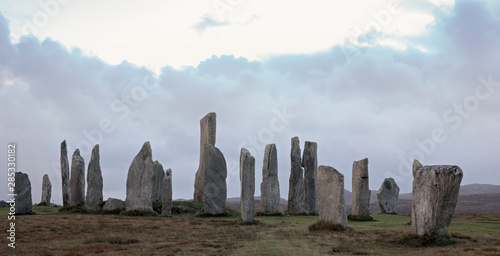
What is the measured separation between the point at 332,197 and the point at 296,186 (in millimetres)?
12913

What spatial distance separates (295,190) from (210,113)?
7.62 m

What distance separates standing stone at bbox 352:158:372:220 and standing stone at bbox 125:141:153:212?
34.9 feet

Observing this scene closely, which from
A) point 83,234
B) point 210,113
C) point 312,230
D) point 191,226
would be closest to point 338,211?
point 312,230

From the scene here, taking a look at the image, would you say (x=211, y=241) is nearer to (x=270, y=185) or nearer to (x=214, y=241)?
(x=214, y=241)

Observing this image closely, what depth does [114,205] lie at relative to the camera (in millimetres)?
26828

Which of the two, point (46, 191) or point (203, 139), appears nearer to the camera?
point (203, 139)

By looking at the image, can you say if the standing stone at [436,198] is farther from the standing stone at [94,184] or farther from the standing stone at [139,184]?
the standing stone at [94,184]

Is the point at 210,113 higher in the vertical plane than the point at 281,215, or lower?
higher

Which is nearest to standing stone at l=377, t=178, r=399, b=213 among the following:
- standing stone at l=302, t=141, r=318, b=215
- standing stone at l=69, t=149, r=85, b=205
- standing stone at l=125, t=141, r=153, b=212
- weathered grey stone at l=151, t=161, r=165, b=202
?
standing stone at l=302, t=141, r=318, b=215

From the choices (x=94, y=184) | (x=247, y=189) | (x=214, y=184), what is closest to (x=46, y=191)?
(x=94, y=184)

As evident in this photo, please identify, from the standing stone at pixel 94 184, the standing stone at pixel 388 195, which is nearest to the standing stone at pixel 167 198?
the standing stone at pixel 94 184

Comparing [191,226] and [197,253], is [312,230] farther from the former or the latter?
[197,253]

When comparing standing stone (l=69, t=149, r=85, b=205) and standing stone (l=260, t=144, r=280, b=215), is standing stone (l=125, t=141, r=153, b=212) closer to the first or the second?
standing stone (l=69, t=149, r=85, b=205)

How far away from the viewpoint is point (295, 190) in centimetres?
3020
